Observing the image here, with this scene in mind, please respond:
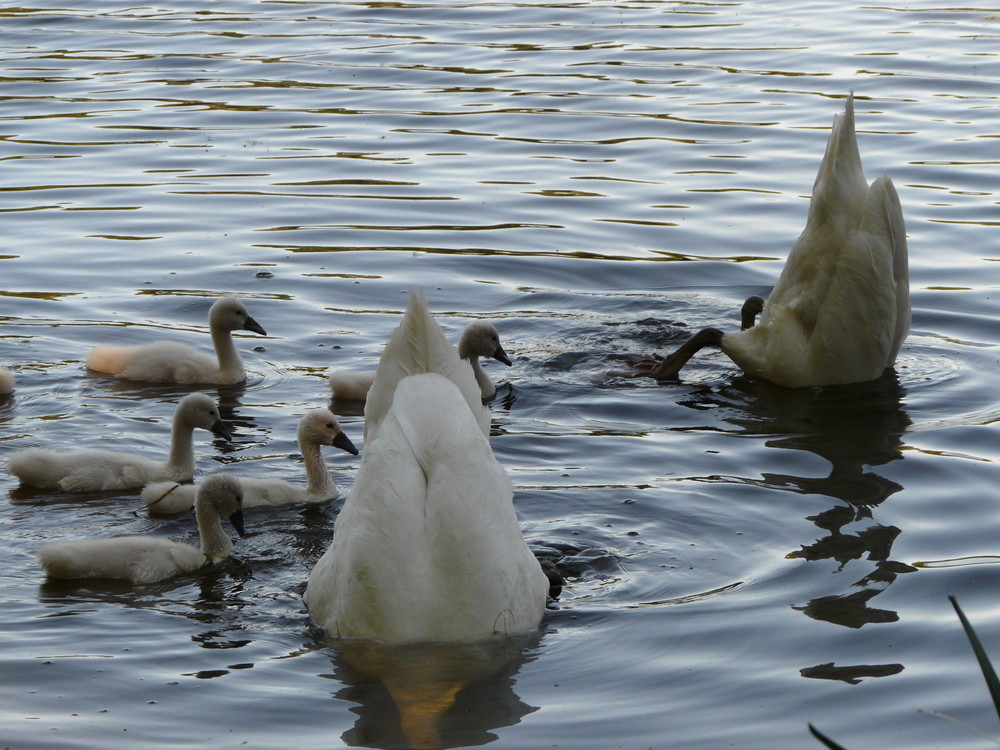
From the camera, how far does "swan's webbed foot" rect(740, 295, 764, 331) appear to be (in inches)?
422

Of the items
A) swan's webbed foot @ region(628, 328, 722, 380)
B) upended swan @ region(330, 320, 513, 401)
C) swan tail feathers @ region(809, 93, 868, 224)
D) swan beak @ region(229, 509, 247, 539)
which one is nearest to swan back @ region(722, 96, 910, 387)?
swan tail feathers @ region(809, 93, 868, 224)

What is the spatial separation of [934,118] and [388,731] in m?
13.1

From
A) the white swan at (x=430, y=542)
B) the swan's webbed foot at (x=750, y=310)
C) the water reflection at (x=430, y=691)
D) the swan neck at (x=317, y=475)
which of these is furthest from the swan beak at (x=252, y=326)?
the water reflection at (x=430, y=691)

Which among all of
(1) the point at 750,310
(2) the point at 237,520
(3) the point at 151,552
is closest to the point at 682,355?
(1) the point at 750,310


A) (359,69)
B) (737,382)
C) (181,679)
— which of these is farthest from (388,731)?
(359,69)

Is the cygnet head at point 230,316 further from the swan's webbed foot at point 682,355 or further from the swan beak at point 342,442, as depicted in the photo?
the swan's webbed foot at point 682,355

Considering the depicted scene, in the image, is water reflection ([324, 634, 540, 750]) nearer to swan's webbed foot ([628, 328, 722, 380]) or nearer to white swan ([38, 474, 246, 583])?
white swan ([38, 474, 246, 583])

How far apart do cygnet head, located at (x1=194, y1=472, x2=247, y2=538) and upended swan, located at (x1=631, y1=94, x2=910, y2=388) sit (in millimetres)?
3754

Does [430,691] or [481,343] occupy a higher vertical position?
[481,343]

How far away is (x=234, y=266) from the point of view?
1257cm

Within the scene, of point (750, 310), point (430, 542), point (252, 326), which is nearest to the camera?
point (430, 542)

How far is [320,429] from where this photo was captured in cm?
841

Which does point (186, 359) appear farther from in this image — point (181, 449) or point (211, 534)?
point (211, 534)

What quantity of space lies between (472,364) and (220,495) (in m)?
2.79
